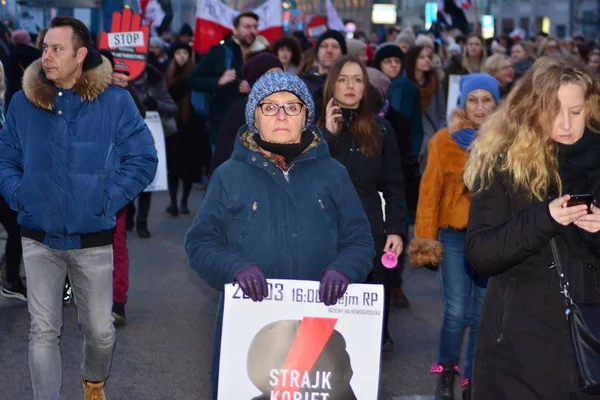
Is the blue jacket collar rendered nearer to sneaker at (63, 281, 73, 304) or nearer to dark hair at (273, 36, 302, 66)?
sneaker at (63, 281, 73, 304)

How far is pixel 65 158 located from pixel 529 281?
2323 mm

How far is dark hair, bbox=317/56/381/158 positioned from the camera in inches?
266

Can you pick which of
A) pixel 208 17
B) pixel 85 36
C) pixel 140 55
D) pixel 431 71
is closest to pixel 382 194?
pixel 85 36

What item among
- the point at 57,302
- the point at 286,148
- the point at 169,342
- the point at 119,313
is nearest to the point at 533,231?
the point at 286,148

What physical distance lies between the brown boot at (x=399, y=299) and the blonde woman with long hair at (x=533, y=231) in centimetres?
→ 499

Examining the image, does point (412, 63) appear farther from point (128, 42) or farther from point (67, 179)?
point (67, 179)

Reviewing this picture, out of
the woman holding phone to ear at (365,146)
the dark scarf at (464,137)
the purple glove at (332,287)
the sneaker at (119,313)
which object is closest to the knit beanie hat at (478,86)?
the dark scarf at (464,137)

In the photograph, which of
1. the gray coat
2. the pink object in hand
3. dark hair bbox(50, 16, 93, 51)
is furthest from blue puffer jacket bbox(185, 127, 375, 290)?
the gray coat

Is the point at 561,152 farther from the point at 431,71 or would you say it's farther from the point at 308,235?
the point at 431,71

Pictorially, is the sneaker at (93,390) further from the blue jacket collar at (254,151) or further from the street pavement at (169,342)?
the blue jacket collar at (254,151)

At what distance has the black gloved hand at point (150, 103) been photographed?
38.4ft

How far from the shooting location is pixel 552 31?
67688mm

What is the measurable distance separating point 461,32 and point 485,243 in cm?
2143

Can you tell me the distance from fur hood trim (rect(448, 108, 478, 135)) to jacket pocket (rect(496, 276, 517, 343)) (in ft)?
8.74
